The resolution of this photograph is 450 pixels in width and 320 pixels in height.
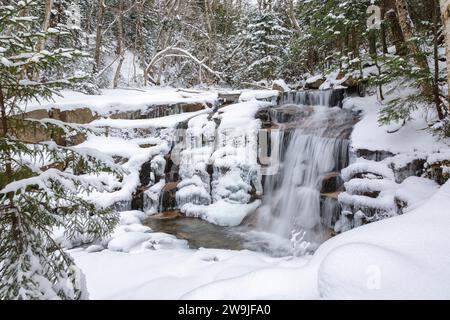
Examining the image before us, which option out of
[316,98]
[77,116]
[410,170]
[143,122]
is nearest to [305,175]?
[410,170]

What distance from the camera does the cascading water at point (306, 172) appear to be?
26.2 ft

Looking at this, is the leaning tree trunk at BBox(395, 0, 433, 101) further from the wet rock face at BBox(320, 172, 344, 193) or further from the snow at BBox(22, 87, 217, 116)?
the snow at BBox(22, 87, 217, 116)

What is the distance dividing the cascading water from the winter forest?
41mm

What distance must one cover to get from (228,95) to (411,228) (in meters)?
10.1

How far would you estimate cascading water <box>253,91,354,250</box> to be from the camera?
7987 mm

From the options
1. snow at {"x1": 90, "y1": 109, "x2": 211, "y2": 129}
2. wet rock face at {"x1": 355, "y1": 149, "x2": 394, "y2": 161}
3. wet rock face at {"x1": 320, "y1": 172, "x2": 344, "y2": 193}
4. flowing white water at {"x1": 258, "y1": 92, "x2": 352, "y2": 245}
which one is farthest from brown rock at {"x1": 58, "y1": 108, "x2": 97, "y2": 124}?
wet rock face at {"x1": 355, "y1": 149, "x2": 394, "y2": 161}

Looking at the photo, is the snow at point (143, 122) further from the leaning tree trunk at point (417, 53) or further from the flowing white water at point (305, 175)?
the leaning tree trunk at point (417, 53)

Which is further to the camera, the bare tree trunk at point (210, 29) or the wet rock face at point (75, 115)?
the bare tree trunk at point (210, 29)

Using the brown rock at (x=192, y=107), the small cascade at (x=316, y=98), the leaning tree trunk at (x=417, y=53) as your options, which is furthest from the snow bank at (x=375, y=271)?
the brown rock at (x=192, y=107)

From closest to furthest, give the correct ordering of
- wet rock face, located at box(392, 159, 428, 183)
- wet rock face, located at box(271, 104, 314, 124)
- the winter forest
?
the winter forest
wet rock face, located at box(392, 159, 428, 183)
wet rock face, located at box(271, 104, 314, 124)

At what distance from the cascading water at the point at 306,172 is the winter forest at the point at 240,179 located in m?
0.04

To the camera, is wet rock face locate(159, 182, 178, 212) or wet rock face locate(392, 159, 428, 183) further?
wet rock face locate(159, 182, 178, 212)
